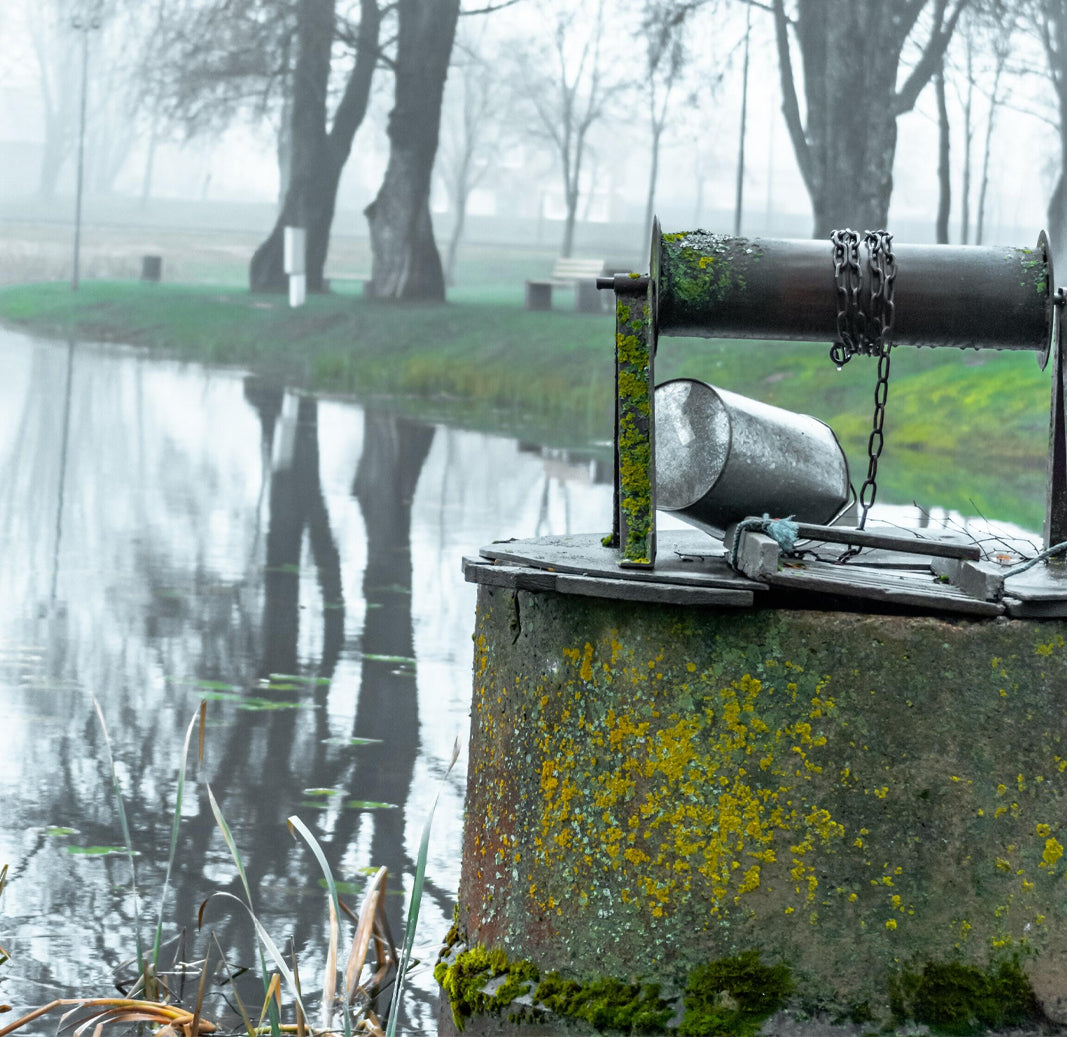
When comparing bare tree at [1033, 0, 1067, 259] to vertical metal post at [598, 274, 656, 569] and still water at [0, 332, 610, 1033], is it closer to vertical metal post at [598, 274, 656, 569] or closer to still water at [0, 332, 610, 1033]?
still water at [0, 332, 610, 1033]

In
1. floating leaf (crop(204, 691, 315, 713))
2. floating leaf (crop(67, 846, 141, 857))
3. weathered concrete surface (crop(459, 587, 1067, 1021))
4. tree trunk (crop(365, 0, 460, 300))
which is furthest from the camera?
tree trunk (crop(365, 0, 460, 300))

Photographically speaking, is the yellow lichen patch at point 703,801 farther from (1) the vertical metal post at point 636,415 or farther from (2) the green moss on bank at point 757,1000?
(1) the vertical metal post at point 636,415

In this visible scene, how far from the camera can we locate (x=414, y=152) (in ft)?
114

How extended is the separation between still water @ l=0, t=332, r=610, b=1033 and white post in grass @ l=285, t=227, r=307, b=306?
18.5 m

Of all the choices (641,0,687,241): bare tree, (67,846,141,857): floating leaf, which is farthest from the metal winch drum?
(641,0,687,241): bare tree

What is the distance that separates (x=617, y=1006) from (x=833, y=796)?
605mm

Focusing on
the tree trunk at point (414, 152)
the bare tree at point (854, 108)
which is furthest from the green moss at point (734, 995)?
the tree trunk at point (414, 152)

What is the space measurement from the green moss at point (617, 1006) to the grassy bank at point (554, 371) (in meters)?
10.4

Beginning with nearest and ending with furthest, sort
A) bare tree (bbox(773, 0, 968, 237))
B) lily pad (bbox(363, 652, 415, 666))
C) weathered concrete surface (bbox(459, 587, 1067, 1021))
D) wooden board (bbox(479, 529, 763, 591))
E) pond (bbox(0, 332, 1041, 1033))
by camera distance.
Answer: weathered concrete surface (bbox(459, 587, 1067, 1021)), wooden board (bbox(479, 529, 763, 591)), pond (bbox(0, 332, 1041, 1033)), lily pad (bbox(363, 652, 415, 666)), bare tree (bbox(773, 0, 968, 237))

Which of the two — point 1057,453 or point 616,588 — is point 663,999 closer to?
point 616,588

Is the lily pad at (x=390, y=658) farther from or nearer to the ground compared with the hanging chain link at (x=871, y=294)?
nearer to the ground

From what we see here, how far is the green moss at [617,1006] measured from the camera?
11.0ft

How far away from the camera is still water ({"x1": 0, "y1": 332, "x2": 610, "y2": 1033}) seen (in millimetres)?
4754

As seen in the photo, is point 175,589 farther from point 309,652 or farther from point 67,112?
point 67,112
